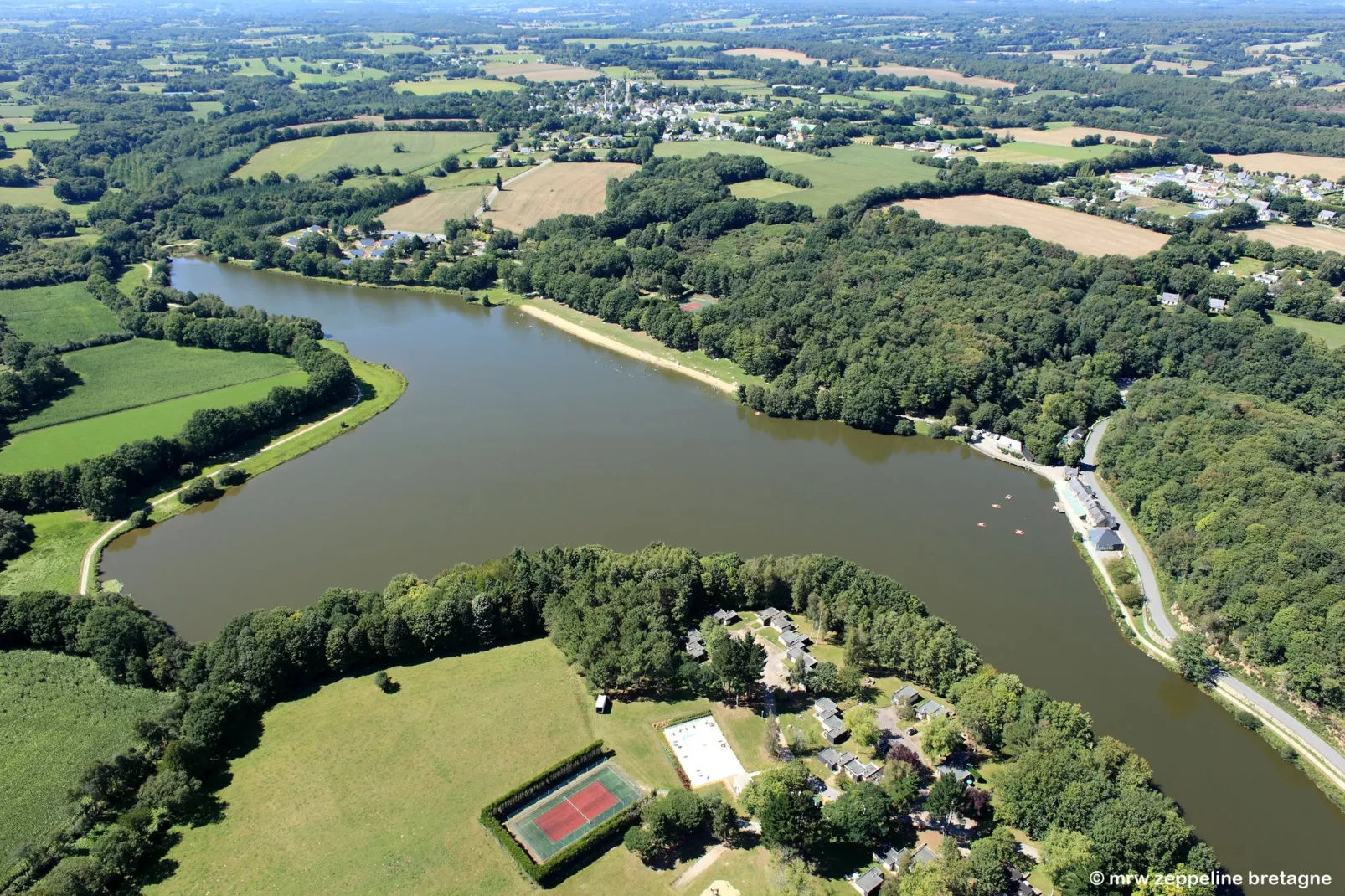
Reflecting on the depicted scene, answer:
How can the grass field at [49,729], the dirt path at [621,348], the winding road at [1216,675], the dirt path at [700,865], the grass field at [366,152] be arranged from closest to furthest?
the dirt path at [700,865] < the grass field at [49,729] < the winding road at [1216,675] < the dirt path at [621,348] < the grass field at [366,152]

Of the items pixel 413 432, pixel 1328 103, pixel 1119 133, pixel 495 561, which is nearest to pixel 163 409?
pixel 413 432

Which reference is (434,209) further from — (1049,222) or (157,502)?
(1049,222)

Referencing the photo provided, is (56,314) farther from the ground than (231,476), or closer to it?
farther from the ground

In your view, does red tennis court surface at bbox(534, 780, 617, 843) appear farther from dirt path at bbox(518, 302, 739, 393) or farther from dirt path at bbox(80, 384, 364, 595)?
dirt path at bbox(518, 302, 739, 393)

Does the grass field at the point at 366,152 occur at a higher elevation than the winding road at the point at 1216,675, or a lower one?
higher

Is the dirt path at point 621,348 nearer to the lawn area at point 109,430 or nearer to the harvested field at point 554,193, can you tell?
the lawn area at point 109,430

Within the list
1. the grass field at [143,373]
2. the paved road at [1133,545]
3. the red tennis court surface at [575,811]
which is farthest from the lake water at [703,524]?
the red tennis court surface at [575,811]

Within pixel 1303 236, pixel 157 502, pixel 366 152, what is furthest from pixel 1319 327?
pixel 366 152
